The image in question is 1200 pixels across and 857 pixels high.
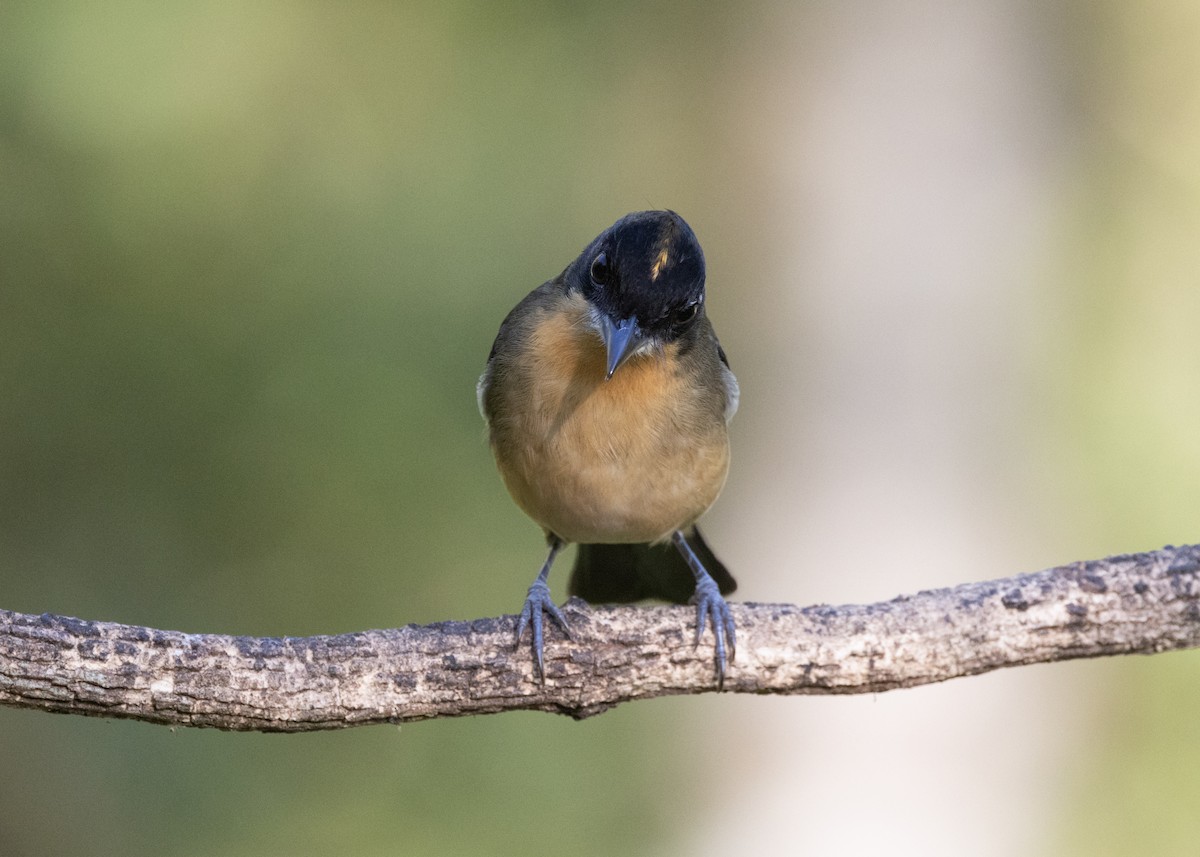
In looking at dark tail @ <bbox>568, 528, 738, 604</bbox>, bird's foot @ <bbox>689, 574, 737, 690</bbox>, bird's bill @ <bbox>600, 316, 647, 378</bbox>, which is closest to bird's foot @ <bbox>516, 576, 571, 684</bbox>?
bird's foot @ <bbox>689, 574, 737, 690</bbox>

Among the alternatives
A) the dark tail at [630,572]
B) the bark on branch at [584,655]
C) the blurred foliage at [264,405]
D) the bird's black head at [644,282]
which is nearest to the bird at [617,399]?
the bird's black head at [644,282]

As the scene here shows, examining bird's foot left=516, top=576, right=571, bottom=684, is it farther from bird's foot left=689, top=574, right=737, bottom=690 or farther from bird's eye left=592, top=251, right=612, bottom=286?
bird's eye left=592, top=251, right=612, bottom=286

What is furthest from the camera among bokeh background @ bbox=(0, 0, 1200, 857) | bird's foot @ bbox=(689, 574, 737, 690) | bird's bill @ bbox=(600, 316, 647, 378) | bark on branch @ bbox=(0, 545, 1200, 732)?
bokeh background @ bbox=(0, 0, 1200, 857)

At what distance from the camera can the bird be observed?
4289 millimetres

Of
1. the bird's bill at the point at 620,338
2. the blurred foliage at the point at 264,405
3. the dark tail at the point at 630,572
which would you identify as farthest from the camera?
the blurred foliage at the point at 264,405

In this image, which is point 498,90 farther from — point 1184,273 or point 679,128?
point 1184,273

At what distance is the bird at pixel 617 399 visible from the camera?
429 centimetres

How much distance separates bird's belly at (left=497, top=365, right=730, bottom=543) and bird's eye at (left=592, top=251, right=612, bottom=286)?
0.36m

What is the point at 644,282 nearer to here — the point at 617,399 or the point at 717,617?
the point at 617,399

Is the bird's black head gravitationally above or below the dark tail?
above

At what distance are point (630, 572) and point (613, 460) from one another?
1.29 metres

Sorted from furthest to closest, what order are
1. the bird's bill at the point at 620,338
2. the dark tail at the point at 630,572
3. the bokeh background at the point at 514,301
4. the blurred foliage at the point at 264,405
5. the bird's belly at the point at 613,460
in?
1. the blurred foliage at the point at 264,405
2. the bokeh background at the point at 514,301
3. the dark tail at the point at 630,572
4. the bird's belly at the point at 613,460
5. the bird's bill at the point at 620,338

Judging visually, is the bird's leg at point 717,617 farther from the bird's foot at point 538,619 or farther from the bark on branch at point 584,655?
the bird's foot at point 538,619

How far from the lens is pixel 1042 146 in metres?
7.37
